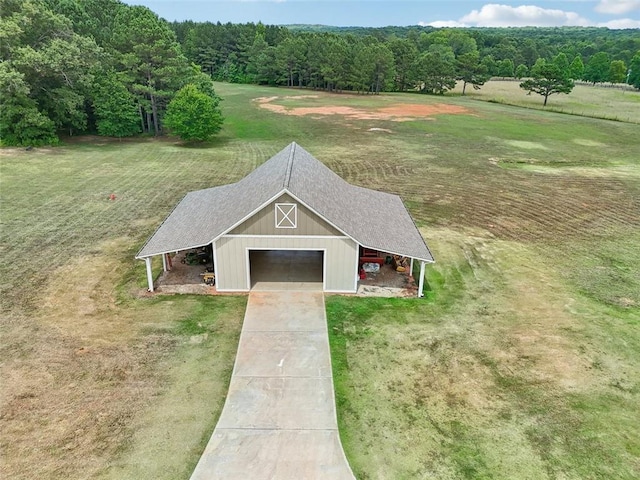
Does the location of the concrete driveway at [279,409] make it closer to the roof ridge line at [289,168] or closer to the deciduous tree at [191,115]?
the roof ridge line at [289,168]

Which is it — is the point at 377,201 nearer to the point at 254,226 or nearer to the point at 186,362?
the point at 254,226

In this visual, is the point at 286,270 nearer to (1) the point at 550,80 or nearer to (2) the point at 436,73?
(1) the point at 550,80

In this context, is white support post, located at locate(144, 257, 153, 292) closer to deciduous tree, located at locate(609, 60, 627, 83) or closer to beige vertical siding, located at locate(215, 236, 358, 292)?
beige vertical siding, located at locate(215, 236, 358, 292)

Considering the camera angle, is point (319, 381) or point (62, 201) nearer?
point (319, 381)

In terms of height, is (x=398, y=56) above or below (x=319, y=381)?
above

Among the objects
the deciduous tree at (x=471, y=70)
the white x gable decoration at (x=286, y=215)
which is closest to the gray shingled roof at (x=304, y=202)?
the white x gable decoration at (x=286, y=215)

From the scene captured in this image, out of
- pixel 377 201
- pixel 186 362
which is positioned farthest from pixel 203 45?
pixel 186 362

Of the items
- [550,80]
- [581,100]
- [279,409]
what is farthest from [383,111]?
[279,409]
